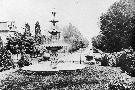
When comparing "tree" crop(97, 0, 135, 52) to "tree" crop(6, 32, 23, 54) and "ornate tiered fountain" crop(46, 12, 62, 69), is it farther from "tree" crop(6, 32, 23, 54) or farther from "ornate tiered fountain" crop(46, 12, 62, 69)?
"ornate tiered fountain" crop(46, 12, 62, 69)

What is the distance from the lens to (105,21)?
52.9m

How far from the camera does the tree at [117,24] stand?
49.7 meters

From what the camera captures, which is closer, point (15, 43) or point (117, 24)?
point (117, 24)

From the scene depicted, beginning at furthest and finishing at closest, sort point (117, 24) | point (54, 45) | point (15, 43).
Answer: point (15, 43)
point (117, 24)
point (54, 45)

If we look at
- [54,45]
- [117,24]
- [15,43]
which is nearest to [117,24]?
[117,24]

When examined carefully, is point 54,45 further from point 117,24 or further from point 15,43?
point 15,43

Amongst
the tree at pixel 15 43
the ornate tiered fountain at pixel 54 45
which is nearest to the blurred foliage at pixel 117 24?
the tree at pixel 15 43

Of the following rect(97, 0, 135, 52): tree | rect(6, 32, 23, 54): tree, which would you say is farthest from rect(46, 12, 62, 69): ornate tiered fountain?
rect(6, 32, 23, 54): tree

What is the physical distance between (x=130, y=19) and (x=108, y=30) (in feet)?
16.9

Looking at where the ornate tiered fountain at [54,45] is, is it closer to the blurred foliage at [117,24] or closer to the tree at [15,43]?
the blurred foliage at [117,24]

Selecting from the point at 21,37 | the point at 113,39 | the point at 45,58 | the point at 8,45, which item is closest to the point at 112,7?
the point at 113,39

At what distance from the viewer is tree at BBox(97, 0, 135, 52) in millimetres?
49656

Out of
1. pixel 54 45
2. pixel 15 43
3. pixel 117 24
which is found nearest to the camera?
pixel 54 45

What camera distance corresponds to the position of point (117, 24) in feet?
166
